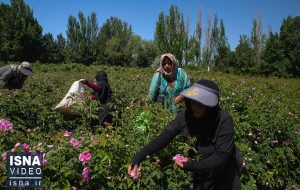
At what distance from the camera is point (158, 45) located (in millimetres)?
43125

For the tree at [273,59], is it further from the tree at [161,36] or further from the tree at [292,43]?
the tree at [161,36]

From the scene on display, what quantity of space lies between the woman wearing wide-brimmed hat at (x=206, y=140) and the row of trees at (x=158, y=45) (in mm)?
34545

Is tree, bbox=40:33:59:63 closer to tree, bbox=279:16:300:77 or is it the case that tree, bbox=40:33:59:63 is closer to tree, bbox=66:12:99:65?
tree, bbox=66:12:99:65

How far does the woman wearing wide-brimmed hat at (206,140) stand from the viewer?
2.15 meters

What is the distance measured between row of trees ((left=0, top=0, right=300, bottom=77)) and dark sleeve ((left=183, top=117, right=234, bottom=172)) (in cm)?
3474

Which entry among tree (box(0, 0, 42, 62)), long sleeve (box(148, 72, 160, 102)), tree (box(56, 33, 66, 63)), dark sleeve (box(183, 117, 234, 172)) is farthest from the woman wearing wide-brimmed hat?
tree (box(56, 33, 66, 63))

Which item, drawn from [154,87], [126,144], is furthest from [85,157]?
[154,87]

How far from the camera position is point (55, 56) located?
170 feet

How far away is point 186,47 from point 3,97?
119ft

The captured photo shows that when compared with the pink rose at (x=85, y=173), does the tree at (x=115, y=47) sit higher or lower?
higher

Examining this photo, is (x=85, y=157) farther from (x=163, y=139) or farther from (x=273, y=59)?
(x=273, y=59)

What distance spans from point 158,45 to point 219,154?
41.5 m

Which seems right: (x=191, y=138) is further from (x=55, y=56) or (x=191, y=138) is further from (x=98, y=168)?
(x=55, y=56)

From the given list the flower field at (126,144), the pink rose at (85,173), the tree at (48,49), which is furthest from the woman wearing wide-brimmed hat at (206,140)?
the tree at (48,49)
